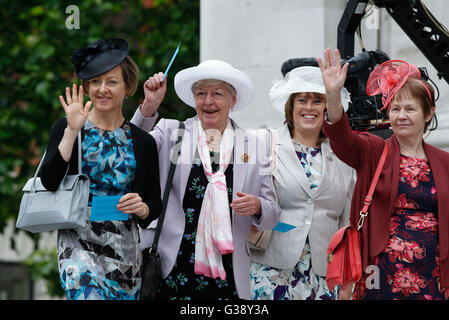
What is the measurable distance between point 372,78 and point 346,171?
0.87 metres

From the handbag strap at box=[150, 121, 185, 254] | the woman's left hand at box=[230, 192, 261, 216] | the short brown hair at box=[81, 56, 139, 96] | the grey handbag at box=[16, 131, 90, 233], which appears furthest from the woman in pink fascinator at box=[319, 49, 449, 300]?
the grey handbag at box=[16, 131, 90, 233]

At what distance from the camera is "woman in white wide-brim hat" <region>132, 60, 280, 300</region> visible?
4703 millimetres

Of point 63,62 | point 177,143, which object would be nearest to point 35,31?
point 63,62

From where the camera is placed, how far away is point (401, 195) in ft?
14.0

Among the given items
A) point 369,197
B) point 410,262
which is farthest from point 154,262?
point 410,262

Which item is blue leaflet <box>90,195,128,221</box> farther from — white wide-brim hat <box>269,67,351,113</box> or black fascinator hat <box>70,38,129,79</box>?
white wide-brim hat <box>269,67,351,113</box>

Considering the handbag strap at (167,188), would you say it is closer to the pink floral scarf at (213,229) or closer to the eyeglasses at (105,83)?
the pink floral scarf at (213,229)

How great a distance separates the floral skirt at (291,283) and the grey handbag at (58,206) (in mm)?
1288

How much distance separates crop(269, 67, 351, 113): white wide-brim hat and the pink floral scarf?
84cm

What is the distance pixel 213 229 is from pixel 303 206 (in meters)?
0.75

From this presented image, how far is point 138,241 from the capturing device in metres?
4.63

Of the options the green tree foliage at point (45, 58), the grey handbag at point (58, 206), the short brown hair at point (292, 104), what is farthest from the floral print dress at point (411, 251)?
the green tree foliage at point (45, 58)

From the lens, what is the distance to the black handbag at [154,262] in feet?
14.9
